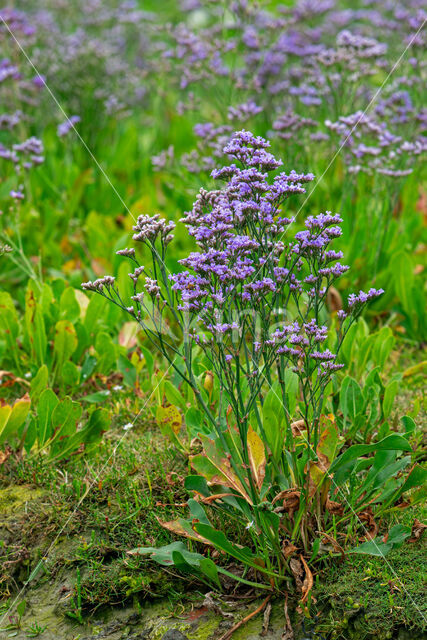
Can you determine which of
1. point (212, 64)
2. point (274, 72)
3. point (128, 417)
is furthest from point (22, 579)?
point (274, 72)

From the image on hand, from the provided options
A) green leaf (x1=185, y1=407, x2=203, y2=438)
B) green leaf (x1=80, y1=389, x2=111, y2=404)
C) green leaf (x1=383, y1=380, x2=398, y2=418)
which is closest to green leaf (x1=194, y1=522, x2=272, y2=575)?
green leaf (x1=185, y1=407, x2=203, y2=438)

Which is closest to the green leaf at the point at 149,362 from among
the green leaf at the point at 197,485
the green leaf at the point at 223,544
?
the green leaf at the point at 197,485

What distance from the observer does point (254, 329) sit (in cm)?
237

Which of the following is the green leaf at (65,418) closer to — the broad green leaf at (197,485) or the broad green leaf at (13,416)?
the broad green leaf at (13,416)

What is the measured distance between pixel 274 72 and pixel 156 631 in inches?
196

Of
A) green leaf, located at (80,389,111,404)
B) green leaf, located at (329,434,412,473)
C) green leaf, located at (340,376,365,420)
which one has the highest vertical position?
green leaf, located at (329,434,412,473)

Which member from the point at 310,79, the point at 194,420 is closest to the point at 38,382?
the point at 194,420

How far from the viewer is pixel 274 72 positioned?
20.1ft

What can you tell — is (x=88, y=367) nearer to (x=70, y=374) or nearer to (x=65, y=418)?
(x=70, y=374)

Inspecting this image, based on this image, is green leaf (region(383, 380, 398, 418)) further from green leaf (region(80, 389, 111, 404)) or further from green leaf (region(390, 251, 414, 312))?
green leaf (region(80, 389, 111, 404))

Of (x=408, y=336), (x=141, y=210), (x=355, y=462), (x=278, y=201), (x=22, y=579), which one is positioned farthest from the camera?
(x=141, y=210)

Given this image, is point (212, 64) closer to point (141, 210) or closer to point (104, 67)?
point (141, 210)

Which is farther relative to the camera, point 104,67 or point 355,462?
point 104,67

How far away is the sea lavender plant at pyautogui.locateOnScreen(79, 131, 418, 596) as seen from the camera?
7.36 ft
